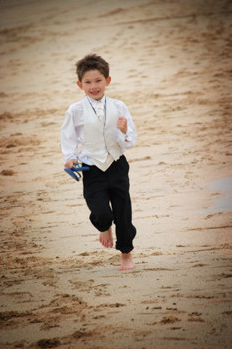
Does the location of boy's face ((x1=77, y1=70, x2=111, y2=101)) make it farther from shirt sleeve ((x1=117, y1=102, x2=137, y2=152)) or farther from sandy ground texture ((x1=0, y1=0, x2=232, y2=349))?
sandy ground texture ((x1=0, y1=0, x2=232, y2=349))

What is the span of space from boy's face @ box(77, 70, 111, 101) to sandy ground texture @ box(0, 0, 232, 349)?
123cm

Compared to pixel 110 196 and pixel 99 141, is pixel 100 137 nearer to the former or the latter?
pixel 99 141

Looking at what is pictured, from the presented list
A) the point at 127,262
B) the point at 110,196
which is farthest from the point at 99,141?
the point at 127,262

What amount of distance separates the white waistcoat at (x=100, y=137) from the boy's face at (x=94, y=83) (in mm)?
68

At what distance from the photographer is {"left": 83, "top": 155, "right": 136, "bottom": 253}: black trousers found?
364 cm

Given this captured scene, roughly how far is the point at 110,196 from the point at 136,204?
1584mm

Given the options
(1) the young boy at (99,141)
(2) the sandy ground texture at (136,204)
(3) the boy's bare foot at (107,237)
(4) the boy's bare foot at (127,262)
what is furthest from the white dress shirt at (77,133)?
(2) the sandy ground texture at (136,204)

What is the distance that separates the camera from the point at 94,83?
12.0ft

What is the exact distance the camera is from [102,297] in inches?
133

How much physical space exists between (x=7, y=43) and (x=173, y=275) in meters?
11.9

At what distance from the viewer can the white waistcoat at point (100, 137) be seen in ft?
11.9

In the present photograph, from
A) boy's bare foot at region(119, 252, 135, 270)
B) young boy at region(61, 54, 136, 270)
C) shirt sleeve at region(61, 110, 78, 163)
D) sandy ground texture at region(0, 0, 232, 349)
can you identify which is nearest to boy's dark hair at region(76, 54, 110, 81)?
young boy at region(61, 54, 136, 270)

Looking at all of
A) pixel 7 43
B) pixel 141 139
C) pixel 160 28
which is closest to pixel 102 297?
pixel 141 139

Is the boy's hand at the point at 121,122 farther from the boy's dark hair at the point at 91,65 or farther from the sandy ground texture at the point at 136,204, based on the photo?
the sandy ground texture at the point at 136,204
